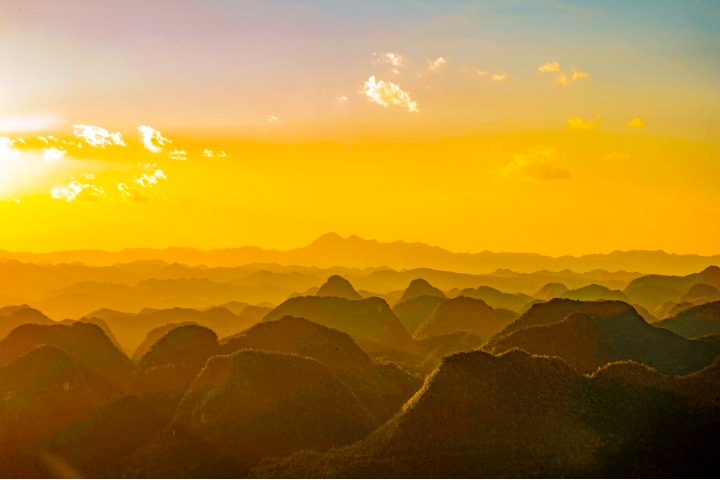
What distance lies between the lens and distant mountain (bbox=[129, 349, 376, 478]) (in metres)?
64.3

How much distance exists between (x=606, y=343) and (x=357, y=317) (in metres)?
56.6

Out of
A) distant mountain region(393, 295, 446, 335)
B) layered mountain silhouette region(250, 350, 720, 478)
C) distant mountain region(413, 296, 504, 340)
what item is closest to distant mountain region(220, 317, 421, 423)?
layered mountain silhouette region(250, 350, 720, 478)

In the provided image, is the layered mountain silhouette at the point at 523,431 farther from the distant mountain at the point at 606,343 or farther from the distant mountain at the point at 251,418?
the distant mountain at the point at 606,343

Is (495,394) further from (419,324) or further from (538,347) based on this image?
(419,324)

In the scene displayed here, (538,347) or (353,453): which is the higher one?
(538,347)

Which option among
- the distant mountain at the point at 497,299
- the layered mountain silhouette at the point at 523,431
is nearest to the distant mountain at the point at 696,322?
the layered mountain silhouette at the point at 523,431

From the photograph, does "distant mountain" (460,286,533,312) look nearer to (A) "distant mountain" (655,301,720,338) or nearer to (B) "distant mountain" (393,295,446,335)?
(B) "distant mountain" (393,295,446,335)

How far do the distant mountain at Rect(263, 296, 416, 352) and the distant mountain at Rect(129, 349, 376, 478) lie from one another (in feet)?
169

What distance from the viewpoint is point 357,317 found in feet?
449

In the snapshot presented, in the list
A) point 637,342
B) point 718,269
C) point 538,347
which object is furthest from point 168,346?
point 718,269

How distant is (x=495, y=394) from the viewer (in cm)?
6228

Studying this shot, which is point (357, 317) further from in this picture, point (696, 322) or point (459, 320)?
point (696, 322)

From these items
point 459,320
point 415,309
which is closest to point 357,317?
point 459,320

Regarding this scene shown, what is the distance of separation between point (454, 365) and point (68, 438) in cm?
4231
